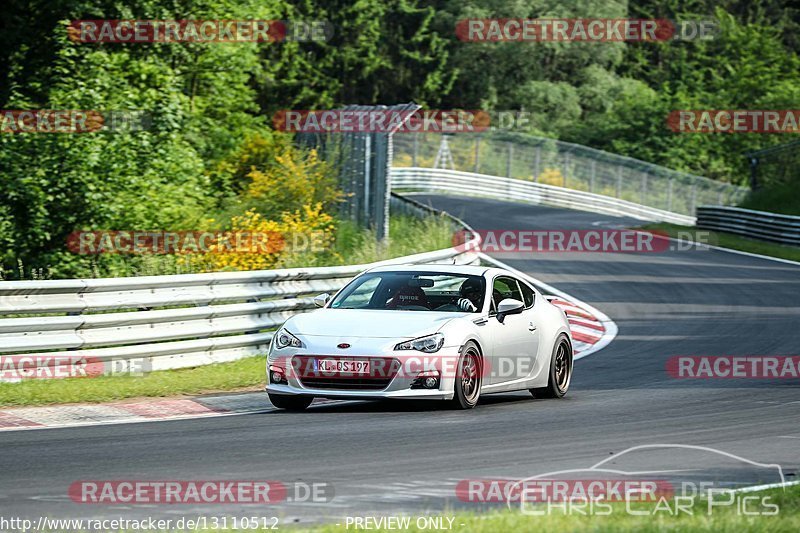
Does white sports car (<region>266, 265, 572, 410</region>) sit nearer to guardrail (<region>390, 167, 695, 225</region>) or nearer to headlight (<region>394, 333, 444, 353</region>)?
headlight (<region>394, 333, 444, 353</region>)

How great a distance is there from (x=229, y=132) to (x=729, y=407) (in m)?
30.0

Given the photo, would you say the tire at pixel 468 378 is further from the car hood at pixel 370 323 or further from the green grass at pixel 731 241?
the green grass at pixel 731 241

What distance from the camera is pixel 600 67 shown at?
83.8 m

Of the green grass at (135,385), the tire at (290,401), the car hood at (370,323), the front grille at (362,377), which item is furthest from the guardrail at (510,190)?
the front grille at (362,377)

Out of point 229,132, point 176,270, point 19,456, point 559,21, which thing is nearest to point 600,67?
point 559,21

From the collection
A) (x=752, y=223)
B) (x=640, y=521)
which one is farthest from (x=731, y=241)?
(x=640, y=521)

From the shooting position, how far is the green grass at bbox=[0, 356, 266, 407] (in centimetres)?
1221

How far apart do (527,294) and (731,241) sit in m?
27.8

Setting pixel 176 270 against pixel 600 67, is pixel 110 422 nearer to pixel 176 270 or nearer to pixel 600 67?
pixel 176 270

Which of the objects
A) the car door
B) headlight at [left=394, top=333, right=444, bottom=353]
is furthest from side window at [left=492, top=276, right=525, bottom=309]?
headlight at [left=394, top=333, right=444, bottom=353]

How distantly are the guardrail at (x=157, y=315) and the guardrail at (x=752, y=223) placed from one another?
81.8 feet

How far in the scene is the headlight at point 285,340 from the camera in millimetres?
11906

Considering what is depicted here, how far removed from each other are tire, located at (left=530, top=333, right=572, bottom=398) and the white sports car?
0.01 meters

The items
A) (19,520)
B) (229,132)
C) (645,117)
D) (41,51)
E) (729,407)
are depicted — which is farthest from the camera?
(645,117)
